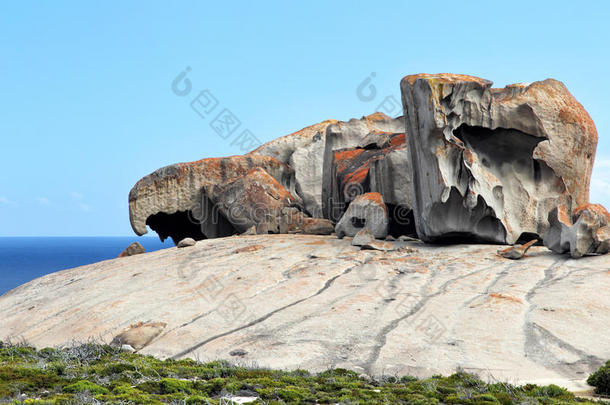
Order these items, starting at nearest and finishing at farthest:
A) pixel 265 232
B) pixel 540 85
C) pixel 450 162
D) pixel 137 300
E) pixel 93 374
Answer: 1. pixel 93 374
2. pixel 137 300
3. pixel 450 162
4. pixel 540 85
5. pixel 265 232

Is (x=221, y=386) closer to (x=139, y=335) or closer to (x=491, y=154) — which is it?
(x=139, y=335)

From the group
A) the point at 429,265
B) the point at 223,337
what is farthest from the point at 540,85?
the point at 223,337

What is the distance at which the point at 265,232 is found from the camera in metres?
31.3

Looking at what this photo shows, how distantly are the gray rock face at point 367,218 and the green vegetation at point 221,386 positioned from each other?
48.2 feet

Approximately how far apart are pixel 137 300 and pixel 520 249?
1376 cm

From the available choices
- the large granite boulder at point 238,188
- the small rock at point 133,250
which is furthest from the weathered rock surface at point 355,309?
the large granite boulder at point 238,188

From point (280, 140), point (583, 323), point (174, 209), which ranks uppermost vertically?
point (280, 140)

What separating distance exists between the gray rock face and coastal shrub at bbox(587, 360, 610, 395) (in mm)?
15218

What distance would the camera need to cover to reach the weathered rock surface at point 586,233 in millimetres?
20609

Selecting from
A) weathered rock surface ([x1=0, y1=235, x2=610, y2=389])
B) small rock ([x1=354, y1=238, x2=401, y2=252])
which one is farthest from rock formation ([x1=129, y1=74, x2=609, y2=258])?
small rock ([x1=354, y1=238, x2=401, y2=252])

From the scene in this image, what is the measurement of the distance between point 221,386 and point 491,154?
61.5 feet

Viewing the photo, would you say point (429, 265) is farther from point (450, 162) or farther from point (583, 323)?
point (583, 323)

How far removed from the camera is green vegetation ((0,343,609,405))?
10516mm

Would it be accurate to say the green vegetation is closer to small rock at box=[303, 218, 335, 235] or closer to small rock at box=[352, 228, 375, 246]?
small rock at box=[352, 228, 375, 246]
